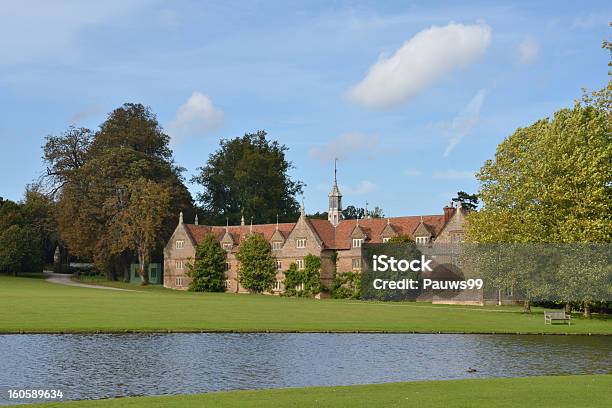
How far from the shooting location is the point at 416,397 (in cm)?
1803

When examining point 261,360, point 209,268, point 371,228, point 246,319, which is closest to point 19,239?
point 209,268

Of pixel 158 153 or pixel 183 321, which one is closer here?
pixel 183 321

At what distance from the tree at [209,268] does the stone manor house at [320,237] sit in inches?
39.1

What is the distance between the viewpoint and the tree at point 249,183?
121 meters

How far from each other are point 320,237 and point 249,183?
1539 inches

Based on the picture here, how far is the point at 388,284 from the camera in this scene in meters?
77.6

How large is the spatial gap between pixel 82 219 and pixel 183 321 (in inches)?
2299

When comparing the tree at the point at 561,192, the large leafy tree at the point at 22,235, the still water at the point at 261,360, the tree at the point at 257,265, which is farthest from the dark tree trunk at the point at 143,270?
the still water at the point at 261,360

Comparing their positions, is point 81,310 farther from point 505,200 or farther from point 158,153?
point 158,153

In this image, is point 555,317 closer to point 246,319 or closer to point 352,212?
point 246,319

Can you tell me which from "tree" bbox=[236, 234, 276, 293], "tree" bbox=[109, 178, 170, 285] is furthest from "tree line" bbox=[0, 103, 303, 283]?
"tree" bbox=[236, 234, 276, 293]

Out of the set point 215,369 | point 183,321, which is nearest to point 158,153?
point 183,321

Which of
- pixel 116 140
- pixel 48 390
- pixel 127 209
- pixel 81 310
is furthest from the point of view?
pixel 116 140

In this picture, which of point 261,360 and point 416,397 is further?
point 261,360
